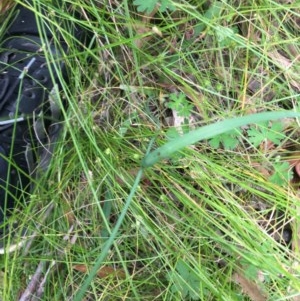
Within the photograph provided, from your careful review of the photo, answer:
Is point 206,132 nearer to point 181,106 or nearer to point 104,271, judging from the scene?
point 181,106

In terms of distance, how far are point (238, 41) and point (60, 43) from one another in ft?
1.49

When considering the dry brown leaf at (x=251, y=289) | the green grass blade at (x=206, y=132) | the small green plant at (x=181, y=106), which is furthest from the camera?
the small green plant at (x=181, y=106)

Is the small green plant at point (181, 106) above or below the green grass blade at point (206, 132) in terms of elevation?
below

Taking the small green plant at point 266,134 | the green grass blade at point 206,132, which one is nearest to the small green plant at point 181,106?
the small green plant at point 266,134

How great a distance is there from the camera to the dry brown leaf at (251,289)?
118cm

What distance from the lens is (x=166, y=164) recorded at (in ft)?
4.14

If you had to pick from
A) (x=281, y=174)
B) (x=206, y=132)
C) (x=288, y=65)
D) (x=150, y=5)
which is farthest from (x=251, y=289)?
(x=150, y=5)

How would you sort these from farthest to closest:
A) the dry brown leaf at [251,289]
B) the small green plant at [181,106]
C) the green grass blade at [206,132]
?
the small green plant at [181,106] → the dry brown leaf at [251,289] → the green grass blade at [206,132]

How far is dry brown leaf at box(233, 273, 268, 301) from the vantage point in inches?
46.6

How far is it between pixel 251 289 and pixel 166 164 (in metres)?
0.35

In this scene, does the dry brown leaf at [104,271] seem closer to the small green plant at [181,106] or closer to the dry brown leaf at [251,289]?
the dry brown leaf at [251,289]

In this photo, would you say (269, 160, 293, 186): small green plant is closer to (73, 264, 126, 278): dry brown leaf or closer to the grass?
the grass

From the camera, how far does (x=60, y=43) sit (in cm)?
134

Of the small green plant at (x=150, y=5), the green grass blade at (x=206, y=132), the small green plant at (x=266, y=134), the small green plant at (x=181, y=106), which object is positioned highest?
the small green plant at (x=150, y=5)
